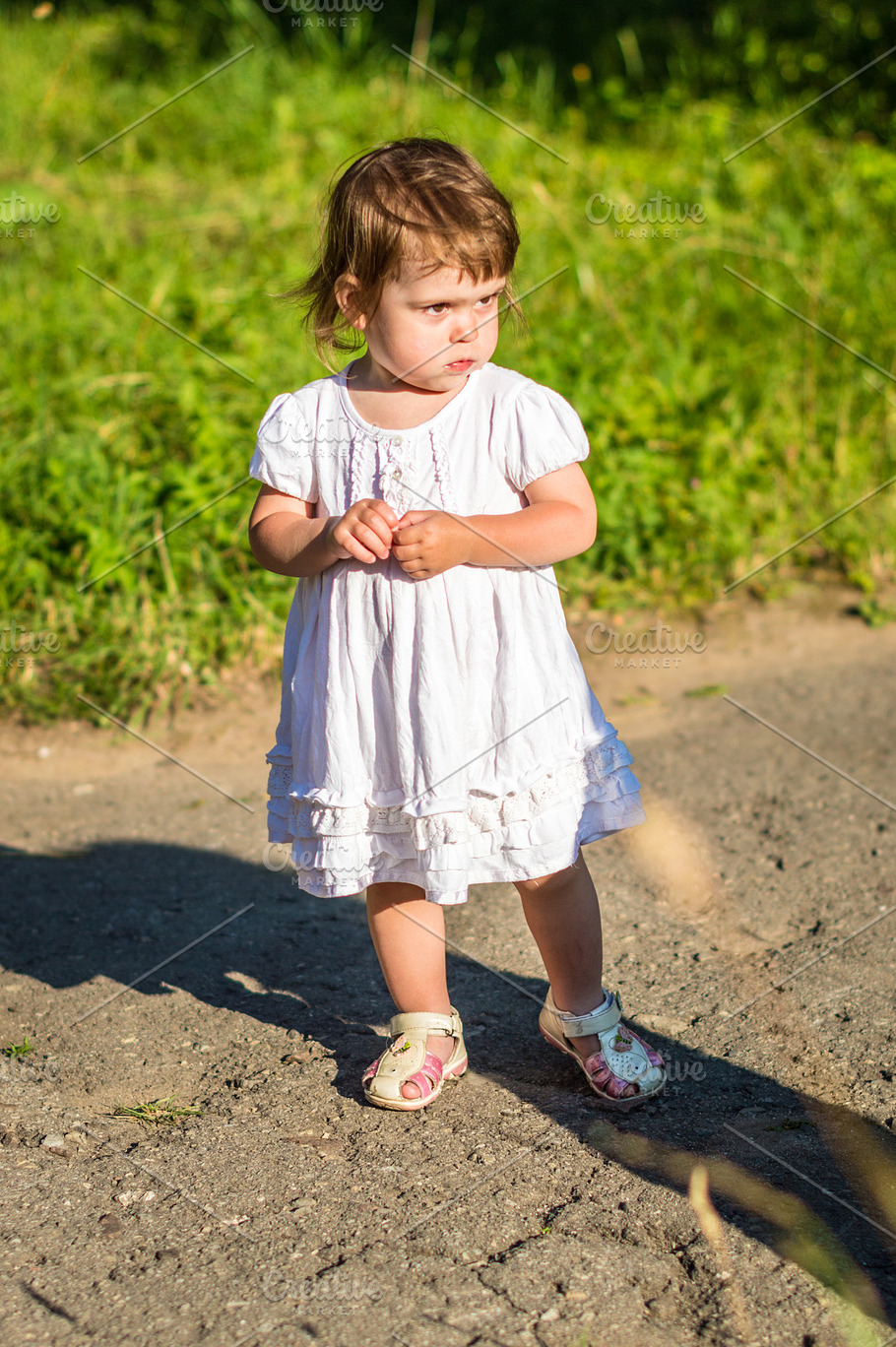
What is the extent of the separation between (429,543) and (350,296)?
1.27ft

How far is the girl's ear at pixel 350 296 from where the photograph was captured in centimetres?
166

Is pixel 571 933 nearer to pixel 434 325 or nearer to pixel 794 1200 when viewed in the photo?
pixel 794 1200

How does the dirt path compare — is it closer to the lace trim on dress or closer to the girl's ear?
the lace trim on dress

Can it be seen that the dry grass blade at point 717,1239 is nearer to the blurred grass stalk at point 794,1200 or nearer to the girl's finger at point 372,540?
the blurred grass stalk at point 794,1200

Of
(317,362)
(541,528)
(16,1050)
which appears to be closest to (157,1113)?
(16,1050)

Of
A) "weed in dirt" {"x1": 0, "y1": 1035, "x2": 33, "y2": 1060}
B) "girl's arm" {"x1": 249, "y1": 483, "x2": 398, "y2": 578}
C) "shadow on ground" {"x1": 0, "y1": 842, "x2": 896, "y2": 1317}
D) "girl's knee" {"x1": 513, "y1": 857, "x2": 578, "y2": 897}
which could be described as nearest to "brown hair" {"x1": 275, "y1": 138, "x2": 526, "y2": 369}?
"girl's arm" {"x1": 249, "y1": 483, "x2": 398, "y2": 578}

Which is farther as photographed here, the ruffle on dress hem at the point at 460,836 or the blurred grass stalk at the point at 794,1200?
the ruffle on dress hem at the point at 460,836

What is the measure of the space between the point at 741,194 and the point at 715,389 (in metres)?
1.60

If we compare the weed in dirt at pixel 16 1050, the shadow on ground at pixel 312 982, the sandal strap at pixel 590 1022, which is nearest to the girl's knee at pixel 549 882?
the sandal strap at pixel 590 1022

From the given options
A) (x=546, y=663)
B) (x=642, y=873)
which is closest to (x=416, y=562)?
A: (x=546, y=663)

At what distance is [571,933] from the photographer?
179cm

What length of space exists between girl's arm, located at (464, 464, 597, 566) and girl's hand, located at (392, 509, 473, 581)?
0.02m

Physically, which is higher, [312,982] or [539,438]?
[539,438]

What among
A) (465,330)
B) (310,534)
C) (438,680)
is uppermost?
(465,330)
